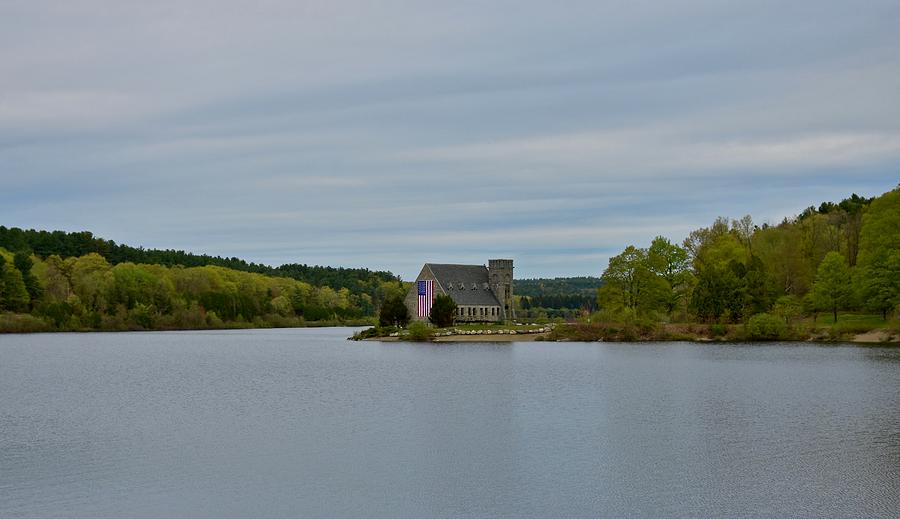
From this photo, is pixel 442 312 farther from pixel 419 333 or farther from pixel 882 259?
pixel 882 259

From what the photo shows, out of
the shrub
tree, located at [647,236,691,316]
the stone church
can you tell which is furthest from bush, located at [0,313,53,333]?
the shrub

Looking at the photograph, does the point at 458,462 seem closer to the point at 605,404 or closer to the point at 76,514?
the point at 76,514

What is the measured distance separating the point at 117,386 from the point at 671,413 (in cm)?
2909

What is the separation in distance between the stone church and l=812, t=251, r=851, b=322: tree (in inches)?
1851

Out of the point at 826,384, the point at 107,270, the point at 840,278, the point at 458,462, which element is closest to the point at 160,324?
the point at 107,270

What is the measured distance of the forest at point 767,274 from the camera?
87363 mm

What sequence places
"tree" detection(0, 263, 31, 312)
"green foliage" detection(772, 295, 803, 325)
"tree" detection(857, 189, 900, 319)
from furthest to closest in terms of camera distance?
"tree" detection(0, 263, 31, 312) → "green foliage" detection(772, 295, 803, 325) → "tree" detection(857, 189, 900, 319)

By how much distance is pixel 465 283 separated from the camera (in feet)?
418

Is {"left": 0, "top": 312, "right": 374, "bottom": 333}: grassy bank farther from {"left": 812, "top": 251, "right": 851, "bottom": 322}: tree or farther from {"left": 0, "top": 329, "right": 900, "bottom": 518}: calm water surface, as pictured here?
{"left": 812, "top": 251, "right": 851, "bottom": 322}: tree

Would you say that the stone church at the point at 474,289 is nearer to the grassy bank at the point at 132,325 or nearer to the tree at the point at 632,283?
the tree at the point at 632,283

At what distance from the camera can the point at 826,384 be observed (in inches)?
1827

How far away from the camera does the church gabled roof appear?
411 feet

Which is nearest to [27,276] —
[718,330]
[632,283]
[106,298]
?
[106,298]

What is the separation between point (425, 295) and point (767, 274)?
44655 mm
